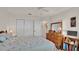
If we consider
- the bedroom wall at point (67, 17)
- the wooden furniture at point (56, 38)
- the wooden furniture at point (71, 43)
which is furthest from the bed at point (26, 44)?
the bedroom wall at point (67, 17)

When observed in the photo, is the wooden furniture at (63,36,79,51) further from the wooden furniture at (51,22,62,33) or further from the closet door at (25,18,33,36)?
A: the closet door at (25,18,33,36)

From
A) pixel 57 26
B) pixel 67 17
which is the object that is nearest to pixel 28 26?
pixel 57 26

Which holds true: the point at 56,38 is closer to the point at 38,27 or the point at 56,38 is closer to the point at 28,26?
the point at 38,27

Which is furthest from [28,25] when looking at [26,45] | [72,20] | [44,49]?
[72,20]

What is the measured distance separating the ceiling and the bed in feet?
1.42

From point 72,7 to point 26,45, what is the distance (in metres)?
1.01

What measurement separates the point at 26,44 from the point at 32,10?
592 mm

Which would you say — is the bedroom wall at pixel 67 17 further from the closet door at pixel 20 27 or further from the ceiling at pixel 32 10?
the closet door at pixel 20 27

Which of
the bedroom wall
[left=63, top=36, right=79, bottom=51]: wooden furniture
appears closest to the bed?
[left=63, top=36, right=79, bottom=51]: wooden furniture

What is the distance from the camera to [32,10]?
1918 millimetres

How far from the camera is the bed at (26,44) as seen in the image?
6.11 feet

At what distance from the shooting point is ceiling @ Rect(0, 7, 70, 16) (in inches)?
74.4

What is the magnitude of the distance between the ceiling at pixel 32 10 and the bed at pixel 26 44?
43 cm
